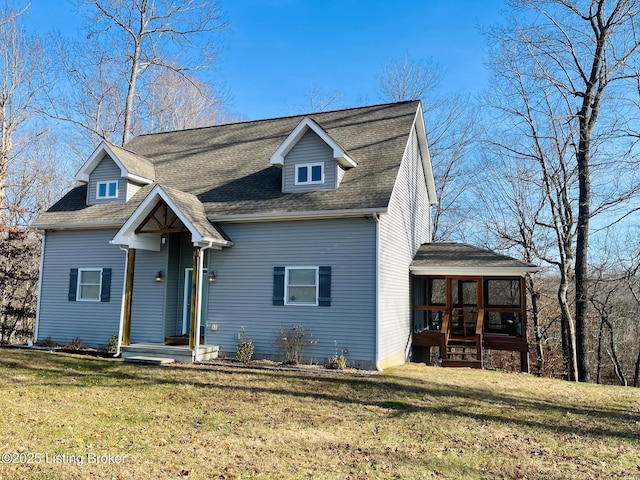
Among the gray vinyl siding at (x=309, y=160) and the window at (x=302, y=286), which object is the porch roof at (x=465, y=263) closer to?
the window at (x=302, y=286)

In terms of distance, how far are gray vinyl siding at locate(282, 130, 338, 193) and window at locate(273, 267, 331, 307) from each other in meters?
2.32

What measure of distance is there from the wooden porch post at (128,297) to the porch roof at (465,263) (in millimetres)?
8305

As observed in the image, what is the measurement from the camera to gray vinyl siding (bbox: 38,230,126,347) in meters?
13.5

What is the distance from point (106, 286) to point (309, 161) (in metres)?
7.10

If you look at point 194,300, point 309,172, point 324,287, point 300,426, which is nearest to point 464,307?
point 324,287

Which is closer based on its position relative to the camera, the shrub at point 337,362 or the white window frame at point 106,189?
the shrub at point 337,362

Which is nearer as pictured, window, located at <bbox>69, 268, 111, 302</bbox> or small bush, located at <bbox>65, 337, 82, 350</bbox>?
small bush, located at <bbox>65, 337, 82, 350</bbox>

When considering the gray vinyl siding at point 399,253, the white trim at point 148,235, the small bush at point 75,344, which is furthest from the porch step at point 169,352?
the gray vinyl siding at point 399,253

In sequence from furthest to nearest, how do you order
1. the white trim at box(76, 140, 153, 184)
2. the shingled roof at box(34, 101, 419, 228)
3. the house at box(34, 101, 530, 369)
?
the white trim at box(76, 140, 153, 184)
the shingled roof at box(34, 101, 419, 228)
the house at box(34, 101, 530, 369)

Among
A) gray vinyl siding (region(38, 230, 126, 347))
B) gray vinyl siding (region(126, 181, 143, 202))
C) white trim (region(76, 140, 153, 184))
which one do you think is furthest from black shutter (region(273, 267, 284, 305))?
white trim (region(76, 140, 153, 184))

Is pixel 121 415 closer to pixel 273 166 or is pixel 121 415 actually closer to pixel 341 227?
pixel 341 227

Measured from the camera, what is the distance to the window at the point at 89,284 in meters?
13.6

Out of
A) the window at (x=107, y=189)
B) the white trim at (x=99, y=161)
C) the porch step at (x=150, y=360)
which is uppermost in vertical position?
the white trim at (x=99, y=161)

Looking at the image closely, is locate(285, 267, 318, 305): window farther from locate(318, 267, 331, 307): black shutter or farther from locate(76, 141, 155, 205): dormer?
locate(76, 141, 155, 205): dormer
